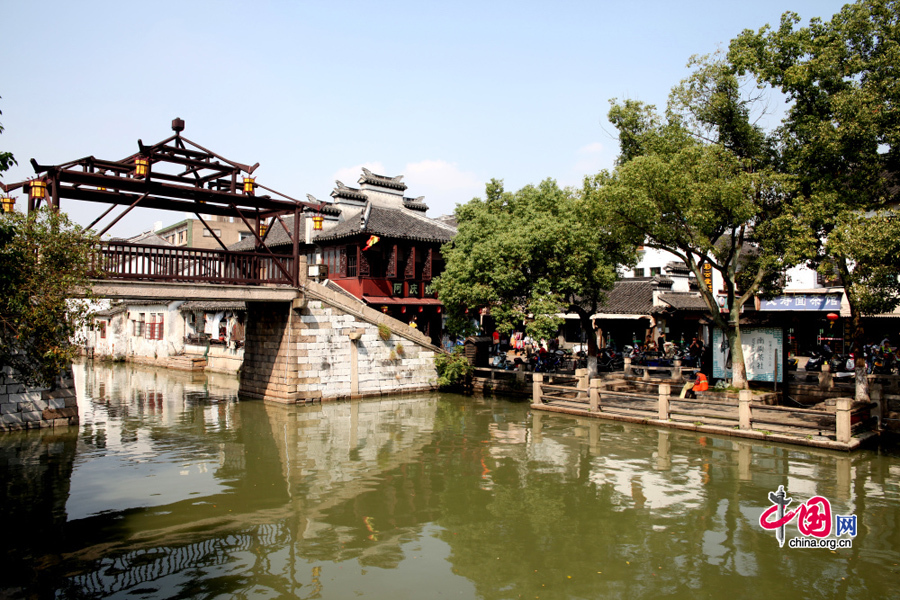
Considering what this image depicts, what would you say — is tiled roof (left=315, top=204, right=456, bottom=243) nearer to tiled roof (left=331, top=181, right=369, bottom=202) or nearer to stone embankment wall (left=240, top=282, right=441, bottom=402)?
tiled roof (left=331, top=181, right=369, bottom=202)

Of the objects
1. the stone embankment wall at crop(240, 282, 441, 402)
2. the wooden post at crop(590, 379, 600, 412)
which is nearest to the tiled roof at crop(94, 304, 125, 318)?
the stone embankment wall at crop(240, 282, 441, 402)

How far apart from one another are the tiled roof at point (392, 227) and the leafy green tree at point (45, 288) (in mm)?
13563

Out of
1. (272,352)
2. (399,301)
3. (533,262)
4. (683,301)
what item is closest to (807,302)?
(683,301)

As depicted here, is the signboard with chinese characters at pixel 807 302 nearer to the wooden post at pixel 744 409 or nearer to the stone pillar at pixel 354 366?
the wooden post at pixel 744 409

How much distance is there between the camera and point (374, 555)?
311 inches

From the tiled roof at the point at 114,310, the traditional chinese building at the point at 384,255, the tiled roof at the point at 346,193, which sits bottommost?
the tiled roof at the point at 114,310

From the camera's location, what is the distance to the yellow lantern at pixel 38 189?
14469 millimetres

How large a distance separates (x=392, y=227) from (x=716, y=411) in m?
15.6

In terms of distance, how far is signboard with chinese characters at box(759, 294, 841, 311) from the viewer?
82.5ft

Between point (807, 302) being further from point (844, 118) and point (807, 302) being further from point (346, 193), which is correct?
point (346, 193)

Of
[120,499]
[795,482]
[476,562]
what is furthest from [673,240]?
[120,499]

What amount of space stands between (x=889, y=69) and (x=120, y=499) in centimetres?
1831

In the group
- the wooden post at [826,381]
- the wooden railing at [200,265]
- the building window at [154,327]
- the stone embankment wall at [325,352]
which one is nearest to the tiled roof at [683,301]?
the wooden post at [826,381]

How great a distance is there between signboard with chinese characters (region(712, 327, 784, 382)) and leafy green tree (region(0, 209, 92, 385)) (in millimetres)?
15927
